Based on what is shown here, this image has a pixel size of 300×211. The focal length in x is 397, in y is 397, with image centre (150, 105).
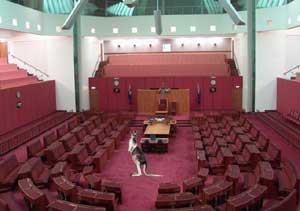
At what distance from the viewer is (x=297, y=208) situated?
906 cm

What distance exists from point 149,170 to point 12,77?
37.3 feet

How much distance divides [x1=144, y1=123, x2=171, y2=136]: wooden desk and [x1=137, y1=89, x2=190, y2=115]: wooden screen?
13.5 feet

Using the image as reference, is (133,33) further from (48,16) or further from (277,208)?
(277,208)

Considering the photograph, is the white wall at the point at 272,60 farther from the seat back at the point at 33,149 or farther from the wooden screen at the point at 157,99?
the seat back at the point at 33,149

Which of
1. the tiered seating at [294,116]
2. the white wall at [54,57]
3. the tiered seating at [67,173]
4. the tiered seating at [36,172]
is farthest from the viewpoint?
the white wall at [54,57]

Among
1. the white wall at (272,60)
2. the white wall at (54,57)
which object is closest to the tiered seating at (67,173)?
the white wall at (54,57)

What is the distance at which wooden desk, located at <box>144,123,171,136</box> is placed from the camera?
1631cm

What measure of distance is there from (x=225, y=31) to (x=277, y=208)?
17.7 metres

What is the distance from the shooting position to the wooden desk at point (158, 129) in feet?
53.5

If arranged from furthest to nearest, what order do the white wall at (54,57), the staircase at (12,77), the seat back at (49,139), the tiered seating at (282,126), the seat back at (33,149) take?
the white wall at (54,57), the staircase at (12,77), the tiered seating at (282,126), the seat back at (49,139), the seat back at (33,149)

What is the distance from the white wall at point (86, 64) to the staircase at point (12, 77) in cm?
266

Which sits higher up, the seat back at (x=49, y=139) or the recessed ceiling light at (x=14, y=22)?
the recessed ceiling light at (x=14, y=22)

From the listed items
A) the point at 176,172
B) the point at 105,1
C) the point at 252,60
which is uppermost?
the point at 105,1

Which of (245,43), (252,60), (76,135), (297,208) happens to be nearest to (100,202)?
(297,208)
